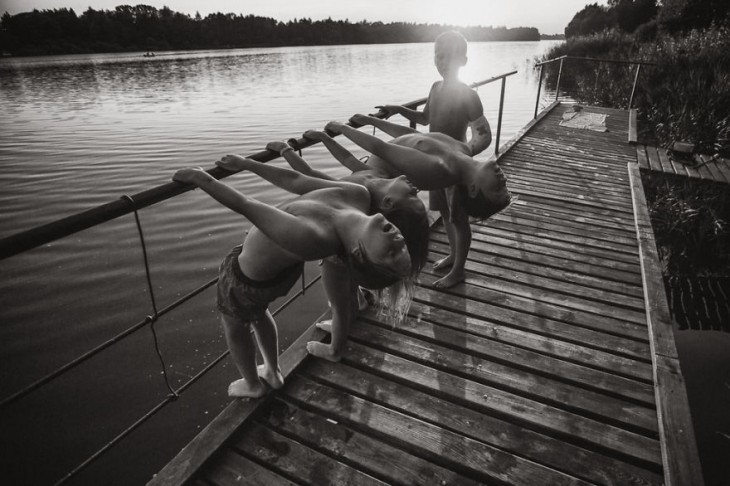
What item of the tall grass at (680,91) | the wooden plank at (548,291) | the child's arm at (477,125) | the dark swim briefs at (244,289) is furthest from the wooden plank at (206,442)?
the tall grass at (680,91)

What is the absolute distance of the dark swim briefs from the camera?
5.57 feet

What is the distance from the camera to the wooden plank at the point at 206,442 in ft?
5.67

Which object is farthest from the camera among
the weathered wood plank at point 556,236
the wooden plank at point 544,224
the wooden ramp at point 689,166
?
the wooden ramp at point 689,166

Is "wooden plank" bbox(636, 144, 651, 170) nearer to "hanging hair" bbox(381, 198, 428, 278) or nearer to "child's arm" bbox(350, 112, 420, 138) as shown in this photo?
"child's arm" bbox(350, 112, 420, 138)

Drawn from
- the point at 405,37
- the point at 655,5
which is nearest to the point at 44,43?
the point at 655,5

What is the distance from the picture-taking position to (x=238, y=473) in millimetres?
1776

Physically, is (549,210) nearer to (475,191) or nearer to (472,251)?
(472,251)

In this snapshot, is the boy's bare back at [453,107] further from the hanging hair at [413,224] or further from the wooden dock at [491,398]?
the hanging hair at [413,224]

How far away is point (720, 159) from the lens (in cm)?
683

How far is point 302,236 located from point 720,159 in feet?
27.4

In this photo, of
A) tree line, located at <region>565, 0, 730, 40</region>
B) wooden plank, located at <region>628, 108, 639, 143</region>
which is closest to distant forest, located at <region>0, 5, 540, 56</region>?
tree line, located at <region>565, 0, 730, 40</region>

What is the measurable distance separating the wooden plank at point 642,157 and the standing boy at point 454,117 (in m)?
4.75

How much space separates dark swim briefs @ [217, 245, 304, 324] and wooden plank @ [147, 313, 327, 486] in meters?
0.53

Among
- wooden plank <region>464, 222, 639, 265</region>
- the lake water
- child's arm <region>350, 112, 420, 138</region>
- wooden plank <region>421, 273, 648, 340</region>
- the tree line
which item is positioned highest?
the tree line
